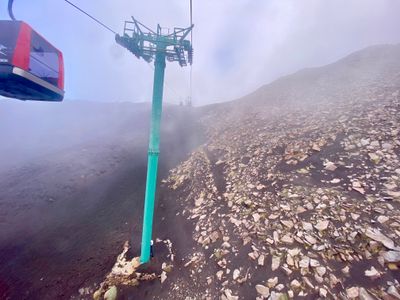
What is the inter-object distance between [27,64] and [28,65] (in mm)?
34

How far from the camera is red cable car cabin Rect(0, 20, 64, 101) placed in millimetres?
4844

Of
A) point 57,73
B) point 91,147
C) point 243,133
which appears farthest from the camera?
point 91,147

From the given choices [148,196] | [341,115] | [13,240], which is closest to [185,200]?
[148,196]

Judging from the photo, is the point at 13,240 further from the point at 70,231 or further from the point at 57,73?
the point at 57,73

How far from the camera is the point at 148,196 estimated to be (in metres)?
7.10

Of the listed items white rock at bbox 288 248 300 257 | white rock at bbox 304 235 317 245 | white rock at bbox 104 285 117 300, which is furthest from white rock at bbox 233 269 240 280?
white rock at bbox 104 285 117 300

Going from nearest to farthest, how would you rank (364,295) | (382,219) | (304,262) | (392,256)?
(364,295), (392,256), (304,262), (382,219)

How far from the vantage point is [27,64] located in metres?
5.11

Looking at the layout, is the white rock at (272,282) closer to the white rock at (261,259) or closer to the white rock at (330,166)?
the white rock at (261,259)

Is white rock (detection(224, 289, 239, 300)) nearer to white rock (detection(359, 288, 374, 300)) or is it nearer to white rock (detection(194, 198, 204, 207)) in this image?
white rock (detection(359, 288, 374, 300))

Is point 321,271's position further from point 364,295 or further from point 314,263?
point 364,295

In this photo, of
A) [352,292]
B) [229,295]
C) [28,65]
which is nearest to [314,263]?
[352,292]

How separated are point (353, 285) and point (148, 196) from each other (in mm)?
6358

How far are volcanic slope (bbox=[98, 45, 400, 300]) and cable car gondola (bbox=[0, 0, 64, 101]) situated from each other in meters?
7.27
